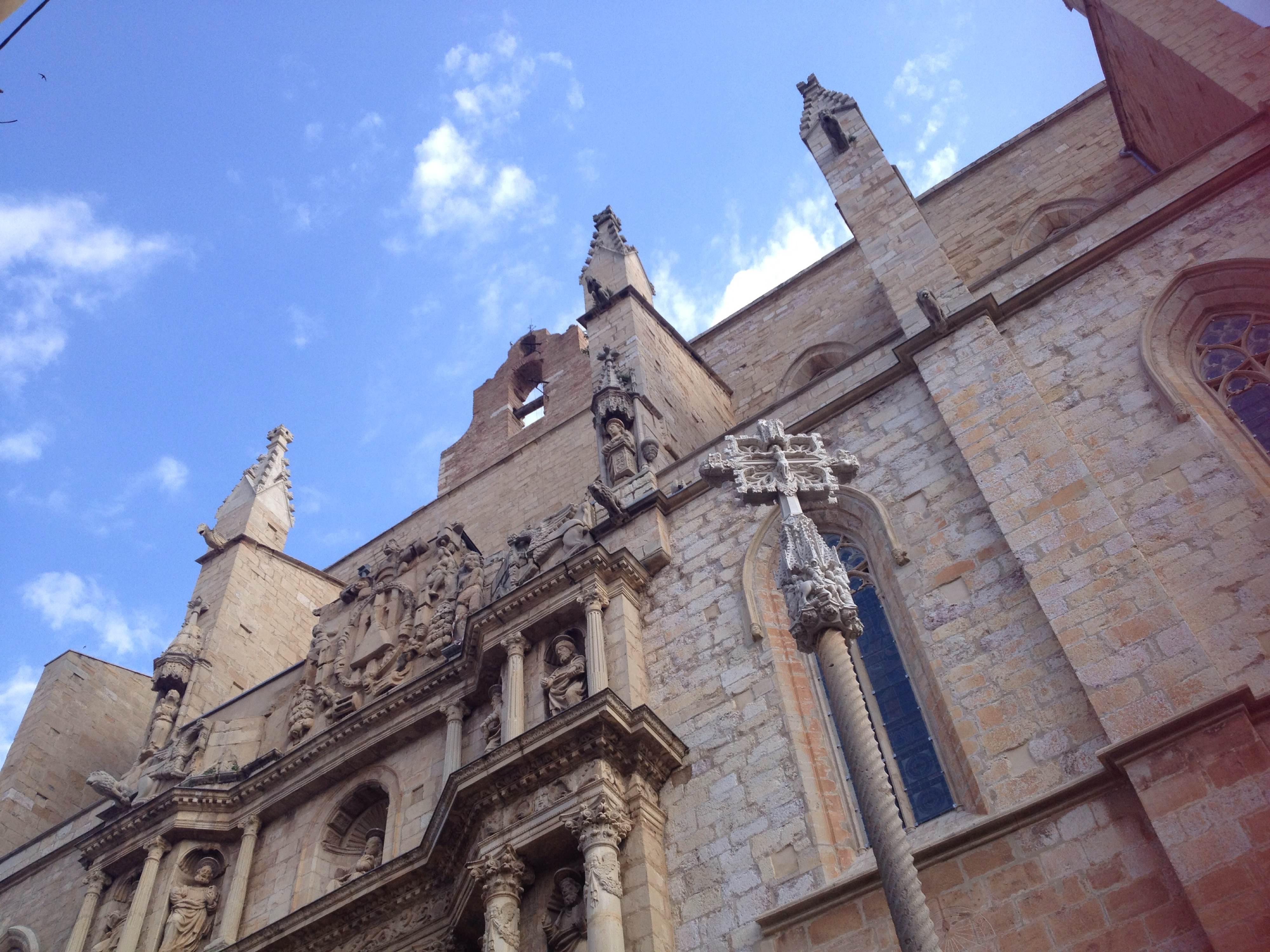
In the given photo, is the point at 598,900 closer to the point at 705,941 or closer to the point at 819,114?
the point at 705,941

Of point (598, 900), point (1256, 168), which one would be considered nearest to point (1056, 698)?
point (598, 900)

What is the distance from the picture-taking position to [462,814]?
386 inches

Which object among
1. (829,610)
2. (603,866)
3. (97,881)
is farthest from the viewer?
(97,881)

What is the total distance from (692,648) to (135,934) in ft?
22.1

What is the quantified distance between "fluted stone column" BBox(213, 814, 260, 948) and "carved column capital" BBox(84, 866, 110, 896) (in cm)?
178

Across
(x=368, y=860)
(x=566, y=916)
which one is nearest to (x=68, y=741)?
(x=368, y=860)

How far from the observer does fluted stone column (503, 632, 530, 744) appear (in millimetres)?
10578

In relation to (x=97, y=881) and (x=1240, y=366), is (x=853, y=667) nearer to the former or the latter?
(x=1240, y=366)

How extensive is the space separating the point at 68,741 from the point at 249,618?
3.58 m

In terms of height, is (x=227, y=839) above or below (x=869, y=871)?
above

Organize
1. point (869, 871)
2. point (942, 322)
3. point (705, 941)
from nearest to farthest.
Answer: point (869, 871) < point (705, 941) < point (942, 322)

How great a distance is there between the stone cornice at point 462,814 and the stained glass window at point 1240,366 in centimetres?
531

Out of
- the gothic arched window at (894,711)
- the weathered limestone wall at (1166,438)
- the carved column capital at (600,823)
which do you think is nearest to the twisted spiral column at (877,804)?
the gothic arched window at (894,711)

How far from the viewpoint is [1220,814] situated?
665cm
